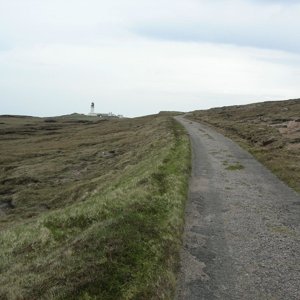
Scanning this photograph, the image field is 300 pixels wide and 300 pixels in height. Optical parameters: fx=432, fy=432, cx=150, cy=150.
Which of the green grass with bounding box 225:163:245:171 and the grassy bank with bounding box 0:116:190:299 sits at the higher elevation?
the grassy bank with bounding box 0:116:190:299

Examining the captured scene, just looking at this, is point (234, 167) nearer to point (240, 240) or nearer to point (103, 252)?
point (240, 240)

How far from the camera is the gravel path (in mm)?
11234

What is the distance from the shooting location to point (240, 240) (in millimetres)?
15086

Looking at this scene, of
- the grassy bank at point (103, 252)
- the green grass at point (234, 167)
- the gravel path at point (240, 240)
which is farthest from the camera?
the green grass at point (234, 167)

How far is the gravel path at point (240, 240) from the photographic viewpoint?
1123cm

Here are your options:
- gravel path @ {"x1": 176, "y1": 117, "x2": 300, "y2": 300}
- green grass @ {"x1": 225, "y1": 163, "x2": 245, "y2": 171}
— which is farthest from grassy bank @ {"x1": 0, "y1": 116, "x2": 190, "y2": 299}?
green grass @ {"x1": 225, "y1": 163, "x2": 245, "y2": 171}

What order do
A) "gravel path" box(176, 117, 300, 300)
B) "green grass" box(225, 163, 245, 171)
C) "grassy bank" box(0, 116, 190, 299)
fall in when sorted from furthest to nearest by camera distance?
"green grass" box(225, 163, 245, 171) → "gravel path" box(176, 117, 300, 300) → "grassy bank" box(0, 116, 190, 299)

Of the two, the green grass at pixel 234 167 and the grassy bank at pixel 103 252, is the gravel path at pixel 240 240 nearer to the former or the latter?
the grassy bank at pixel 103 252

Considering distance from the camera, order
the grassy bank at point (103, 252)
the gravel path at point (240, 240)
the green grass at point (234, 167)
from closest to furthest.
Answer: the grassy bank at point (103, 252)
the gravel path at point (240, 240)
the green grass at point (234, 167)

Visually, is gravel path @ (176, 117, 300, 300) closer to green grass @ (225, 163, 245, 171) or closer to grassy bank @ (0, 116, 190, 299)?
grassy bank @ (0, 116, 190, 299)

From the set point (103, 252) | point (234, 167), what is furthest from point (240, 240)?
point (234, 167)

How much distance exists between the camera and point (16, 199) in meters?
41.6

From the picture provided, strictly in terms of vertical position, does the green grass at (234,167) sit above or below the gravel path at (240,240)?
below

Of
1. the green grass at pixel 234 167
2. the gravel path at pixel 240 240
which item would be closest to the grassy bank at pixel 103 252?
the gravel path at pixel 240 240
